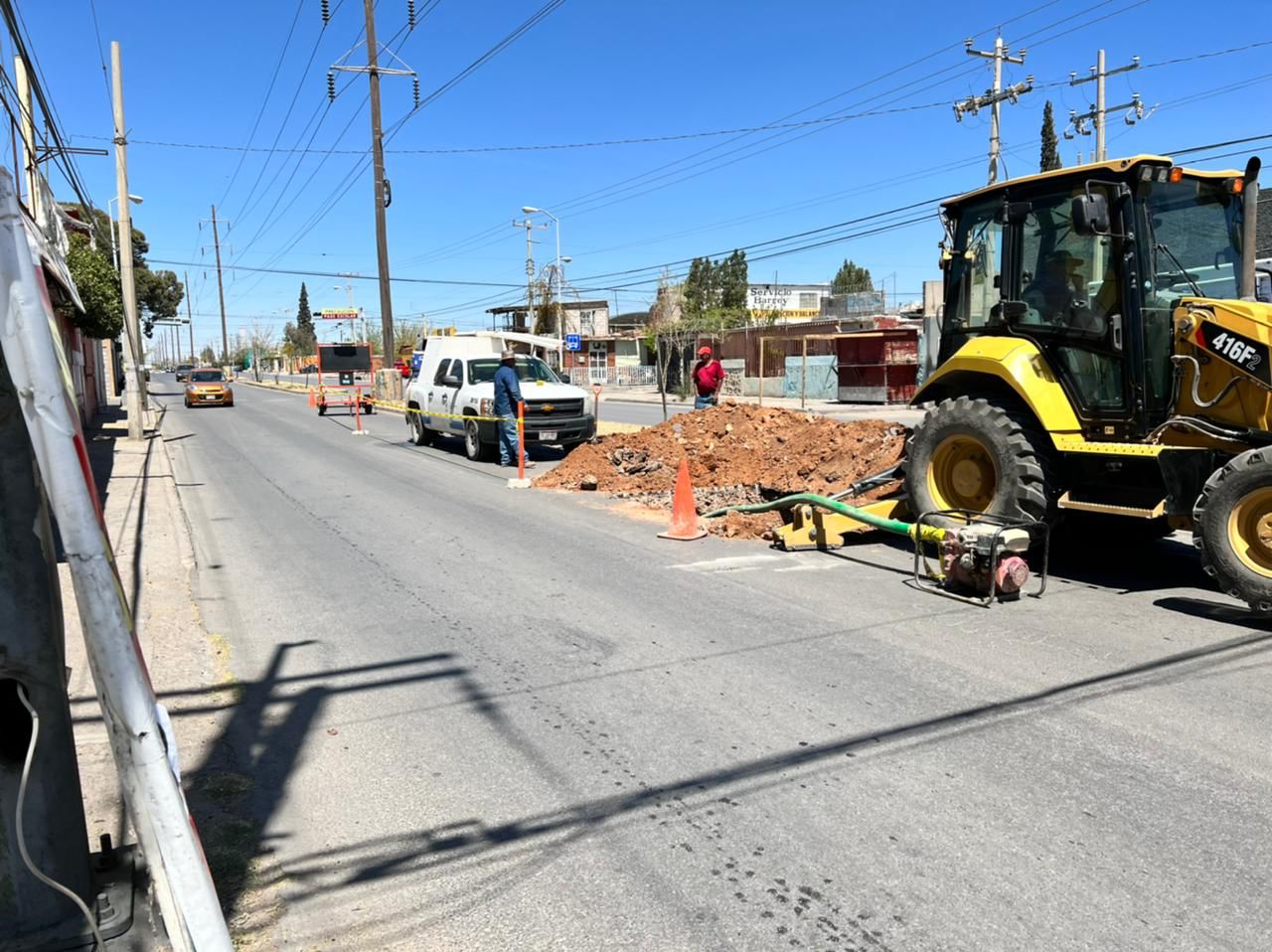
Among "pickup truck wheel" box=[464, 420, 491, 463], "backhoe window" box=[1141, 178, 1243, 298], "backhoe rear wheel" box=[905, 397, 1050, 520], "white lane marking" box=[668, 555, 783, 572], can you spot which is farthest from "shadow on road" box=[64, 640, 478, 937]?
"pickup truck wheel" box=[464, 420, 491, 463]

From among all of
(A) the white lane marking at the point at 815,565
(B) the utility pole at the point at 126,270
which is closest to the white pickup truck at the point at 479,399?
(B) the utility pole at the point at 126,270

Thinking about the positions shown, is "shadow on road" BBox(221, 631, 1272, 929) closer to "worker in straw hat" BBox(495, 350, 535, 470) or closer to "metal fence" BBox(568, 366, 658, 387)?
"worker in straw hat" BBox(495, 350, 535, 470)

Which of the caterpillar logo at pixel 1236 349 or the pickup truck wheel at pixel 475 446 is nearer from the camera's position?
the caterpillar logo at pixel 1236 349

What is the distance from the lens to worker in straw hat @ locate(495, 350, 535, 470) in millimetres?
15531

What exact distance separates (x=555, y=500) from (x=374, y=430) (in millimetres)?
13771

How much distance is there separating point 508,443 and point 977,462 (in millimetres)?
9643

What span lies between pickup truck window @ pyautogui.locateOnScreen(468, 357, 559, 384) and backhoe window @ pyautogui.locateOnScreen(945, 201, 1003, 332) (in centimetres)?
1011

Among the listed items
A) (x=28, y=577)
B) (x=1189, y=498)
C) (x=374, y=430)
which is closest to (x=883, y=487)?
(x=1189, y=498)

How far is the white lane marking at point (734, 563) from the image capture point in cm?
825

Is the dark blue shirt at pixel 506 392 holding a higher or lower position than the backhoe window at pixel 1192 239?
lower

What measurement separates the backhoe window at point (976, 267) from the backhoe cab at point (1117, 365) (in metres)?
0.02

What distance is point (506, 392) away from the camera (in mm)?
15719

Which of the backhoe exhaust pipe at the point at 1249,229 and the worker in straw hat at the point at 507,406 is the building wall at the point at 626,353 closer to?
the worker in straw hat at the point at 507,406

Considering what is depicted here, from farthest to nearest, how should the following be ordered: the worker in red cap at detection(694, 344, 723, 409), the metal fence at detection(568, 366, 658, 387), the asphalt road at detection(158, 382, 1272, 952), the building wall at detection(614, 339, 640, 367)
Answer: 1. the building wall at detection(614, 339, 640, 367)
2. the metal fence at detection(568, 366, 658, 387)
3. the worker in red cap at detection(694, 344, 723, 409)
4. the asphalt road at detection(158, 382, 1272, 952)
